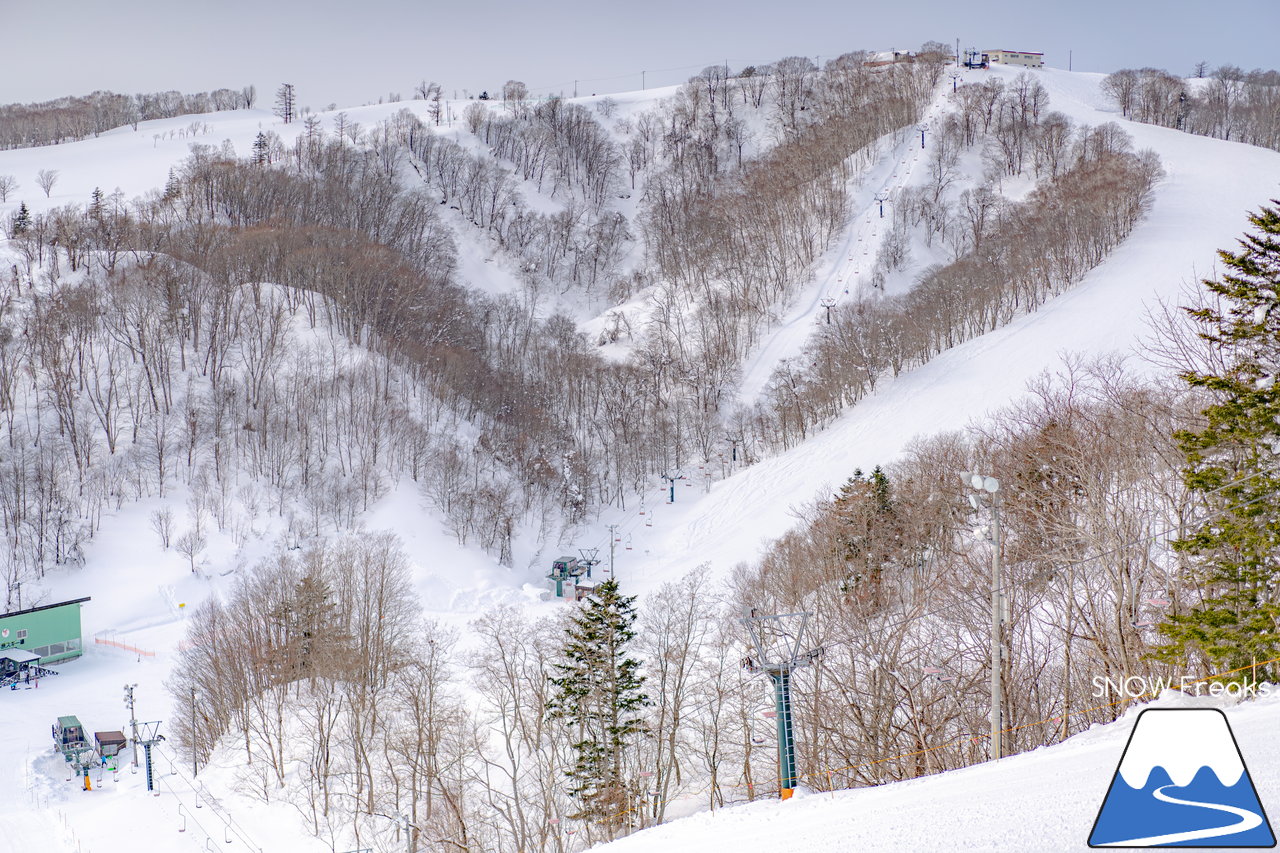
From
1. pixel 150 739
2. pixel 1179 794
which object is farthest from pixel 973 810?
pixel 150 739

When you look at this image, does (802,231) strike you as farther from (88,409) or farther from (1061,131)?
(88,409)

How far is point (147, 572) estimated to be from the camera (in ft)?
176

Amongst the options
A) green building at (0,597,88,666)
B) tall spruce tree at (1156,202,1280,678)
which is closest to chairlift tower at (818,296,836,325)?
green building at (0,597,88,666)

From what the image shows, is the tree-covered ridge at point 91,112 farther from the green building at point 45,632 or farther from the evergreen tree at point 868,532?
the evergreen tree at point 868,532

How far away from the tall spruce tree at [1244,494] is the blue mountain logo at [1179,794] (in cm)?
Answer: 1002

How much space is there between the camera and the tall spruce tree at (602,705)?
90.8ft

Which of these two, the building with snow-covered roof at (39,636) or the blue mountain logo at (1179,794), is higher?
the blue mountain logo at (1179,794)

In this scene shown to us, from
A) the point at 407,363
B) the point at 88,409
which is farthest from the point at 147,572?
the point at 407,363

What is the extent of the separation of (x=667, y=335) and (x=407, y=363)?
29380 mm

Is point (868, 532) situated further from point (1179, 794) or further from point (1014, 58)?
point (1014, 58)

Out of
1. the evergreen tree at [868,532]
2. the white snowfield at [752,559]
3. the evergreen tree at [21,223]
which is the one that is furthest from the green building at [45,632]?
the evergreen tree at [21,223]

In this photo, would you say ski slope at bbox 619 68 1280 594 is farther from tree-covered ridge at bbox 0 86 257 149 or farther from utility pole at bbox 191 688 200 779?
tree-covered ridge at bbox 0 86 257 149

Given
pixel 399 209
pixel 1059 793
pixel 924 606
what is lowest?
pixel 924 606

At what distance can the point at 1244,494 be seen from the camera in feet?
61.3
